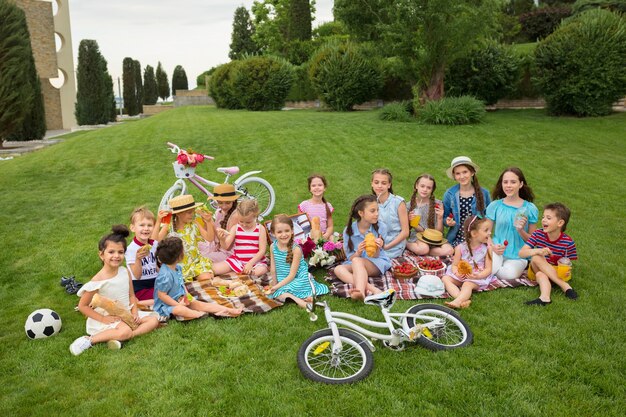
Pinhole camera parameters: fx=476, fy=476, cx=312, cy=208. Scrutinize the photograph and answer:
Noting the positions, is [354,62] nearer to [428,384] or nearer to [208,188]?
[208,188]

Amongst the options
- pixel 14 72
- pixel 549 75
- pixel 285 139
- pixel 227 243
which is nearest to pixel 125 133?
pixel 14 72

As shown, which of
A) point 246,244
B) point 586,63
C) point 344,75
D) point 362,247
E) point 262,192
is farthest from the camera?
point 344,75

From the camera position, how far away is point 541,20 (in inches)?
1254

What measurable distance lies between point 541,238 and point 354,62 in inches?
702

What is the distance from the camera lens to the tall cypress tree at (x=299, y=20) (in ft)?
120

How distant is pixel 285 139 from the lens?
49.5 ft

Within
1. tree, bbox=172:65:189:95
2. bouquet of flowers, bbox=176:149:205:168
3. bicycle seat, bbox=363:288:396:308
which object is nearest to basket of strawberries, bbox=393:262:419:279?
bicycle seat, bbox=363:288:396:308

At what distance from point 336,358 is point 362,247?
6.18ft

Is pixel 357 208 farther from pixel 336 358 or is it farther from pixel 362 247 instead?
pixel 336 358

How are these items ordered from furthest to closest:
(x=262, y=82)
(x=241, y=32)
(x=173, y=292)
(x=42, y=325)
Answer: (x=241, y=32) → (x=262, y=82) → (x=173, y=292) → (x=42, y=325)

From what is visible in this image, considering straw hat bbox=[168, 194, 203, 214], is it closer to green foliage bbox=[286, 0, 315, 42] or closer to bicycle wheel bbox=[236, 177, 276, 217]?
bicycle wheel bbox=[236, 177, 276, 217]

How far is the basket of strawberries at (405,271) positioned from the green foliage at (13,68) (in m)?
17.2

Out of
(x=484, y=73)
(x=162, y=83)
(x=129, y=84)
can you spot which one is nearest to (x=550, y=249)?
(x=484, y=73)

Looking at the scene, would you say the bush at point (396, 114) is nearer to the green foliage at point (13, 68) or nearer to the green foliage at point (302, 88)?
the green foliage at point (302, 88)
